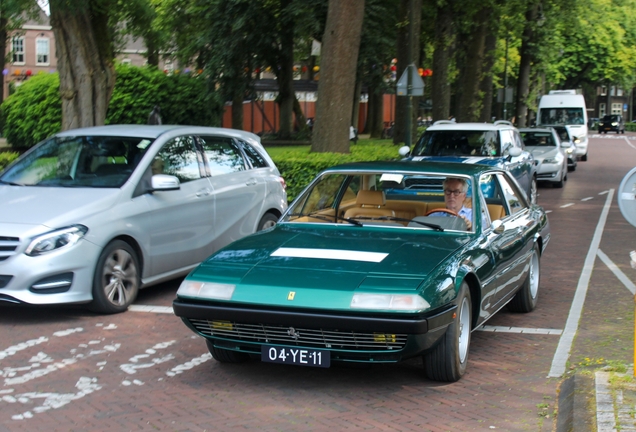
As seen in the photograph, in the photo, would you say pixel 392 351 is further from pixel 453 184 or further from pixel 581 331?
pixel 581 331

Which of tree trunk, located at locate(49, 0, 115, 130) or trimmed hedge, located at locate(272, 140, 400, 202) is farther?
trimmed hedge, located at locate(272, 140, 400, 202)

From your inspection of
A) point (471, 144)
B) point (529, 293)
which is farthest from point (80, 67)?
point (529, 293)

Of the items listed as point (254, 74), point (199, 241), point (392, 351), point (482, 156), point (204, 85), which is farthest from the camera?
point (254, 74)

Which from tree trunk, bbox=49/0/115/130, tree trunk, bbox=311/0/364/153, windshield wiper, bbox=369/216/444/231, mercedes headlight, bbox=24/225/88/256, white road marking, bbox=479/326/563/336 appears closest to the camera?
windshield wiper, bbox=369/216/444/231

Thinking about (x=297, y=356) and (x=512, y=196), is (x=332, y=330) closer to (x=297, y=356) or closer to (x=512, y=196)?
(x=297, y=356)

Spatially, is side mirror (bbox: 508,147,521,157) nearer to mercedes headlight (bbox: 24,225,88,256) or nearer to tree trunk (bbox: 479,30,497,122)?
mercedes headlight (bbox: 24,225,88,256)

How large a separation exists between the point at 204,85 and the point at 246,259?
89.9 feet

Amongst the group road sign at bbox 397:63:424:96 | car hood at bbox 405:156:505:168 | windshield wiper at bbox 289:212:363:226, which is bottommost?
car hood at bbox 405:156:505:168

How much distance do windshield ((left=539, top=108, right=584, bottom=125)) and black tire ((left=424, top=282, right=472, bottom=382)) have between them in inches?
1486

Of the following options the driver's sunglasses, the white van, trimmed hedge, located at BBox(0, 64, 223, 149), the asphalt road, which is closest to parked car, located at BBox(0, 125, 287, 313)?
the asphalt road

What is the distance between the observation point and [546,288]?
31.3 feet

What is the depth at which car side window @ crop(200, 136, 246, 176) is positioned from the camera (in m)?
9.87

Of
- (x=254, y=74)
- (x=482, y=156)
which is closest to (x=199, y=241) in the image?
(x=482, y=156)

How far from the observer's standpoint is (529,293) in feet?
26.8
